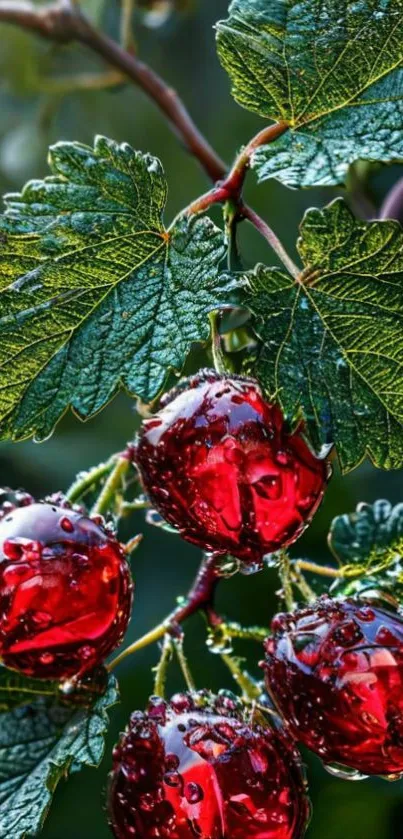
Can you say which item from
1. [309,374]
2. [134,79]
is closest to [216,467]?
[309,374]

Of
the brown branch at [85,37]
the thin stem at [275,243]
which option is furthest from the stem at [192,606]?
the brown branch at [85,37]

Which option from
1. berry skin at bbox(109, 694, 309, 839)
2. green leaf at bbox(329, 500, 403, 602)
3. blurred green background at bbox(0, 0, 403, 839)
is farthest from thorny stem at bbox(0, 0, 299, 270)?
berry skin at bbox(109, 694, 309, 839)

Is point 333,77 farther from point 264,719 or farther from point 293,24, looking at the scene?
point 264,719

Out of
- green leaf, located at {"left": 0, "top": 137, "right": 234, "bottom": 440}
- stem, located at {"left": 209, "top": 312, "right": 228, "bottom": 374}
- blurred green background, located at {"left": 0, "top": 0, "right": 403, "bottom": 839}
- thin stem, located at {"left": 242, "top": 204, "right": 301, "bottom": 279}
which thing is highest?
green leaf, located at {"left": 0, "top": 137, "right": 234, "bottom": 440}

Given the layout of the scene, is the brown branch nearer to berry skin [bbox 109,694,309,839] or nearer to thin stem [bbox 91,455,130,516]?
thin stem [bbox 91,455,130,516]

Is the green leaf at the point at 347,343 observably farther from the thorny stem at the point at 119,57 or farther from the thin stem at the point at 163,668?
the thorny stem at the point at 119,57
